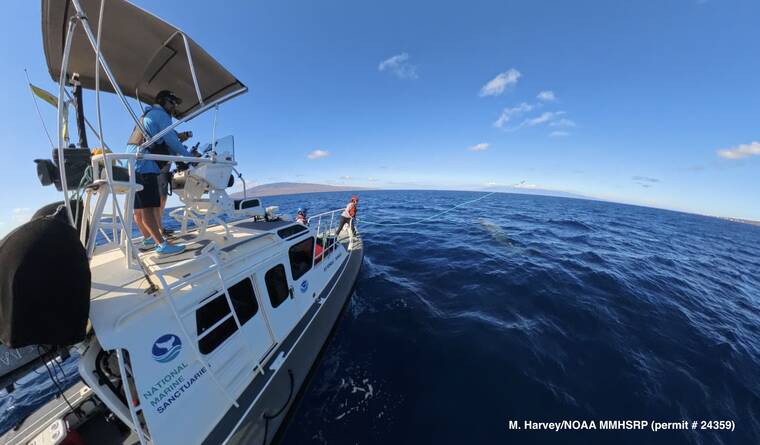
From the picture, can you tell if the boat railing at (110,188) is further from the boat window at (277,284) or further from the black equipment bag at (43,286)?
the boat window at (277,284)

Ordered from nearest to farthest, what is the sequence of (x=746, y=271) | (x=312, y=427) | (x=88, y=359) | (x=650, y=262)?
(x=88, y=359)
(x=312, y=427)
(x=650, y=262)
(x=746, y=271)

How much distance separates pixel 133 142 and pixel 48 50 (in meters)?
1.52

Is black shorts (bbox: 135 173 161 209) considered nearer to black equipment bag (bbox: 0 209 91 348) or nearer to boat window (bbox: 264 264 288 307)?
black equipment bag (bbox: 0 209 91 348)

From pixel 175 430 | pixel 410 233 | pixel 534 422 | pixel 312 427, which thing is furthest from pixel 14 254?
pixel 410 233

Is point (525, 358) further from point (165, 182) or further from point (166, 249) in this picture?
point (165, 182)

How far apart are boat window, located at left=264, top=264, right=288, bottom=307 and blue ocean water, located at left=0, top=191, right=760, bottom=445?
175cm

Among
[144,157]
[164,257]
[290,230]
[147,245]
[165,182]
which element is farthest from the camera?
[290,230]

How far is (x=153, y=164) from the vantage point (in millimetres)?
3457

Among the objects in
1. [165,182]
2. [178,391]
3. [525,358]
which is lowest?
[525,358]

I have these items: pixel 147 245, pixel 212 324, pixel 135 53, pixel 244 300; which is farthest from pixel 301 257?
pixel 135 53

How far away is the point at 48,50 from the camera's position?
3.26 metres

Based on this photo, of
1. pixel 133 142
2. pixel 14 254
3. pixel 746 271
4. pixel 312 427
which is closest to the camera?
pixel 14 254

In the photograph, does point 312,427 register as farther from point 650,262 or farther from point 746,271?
point 746,271

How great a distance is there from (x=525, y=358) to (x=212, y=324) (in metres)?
5.90
